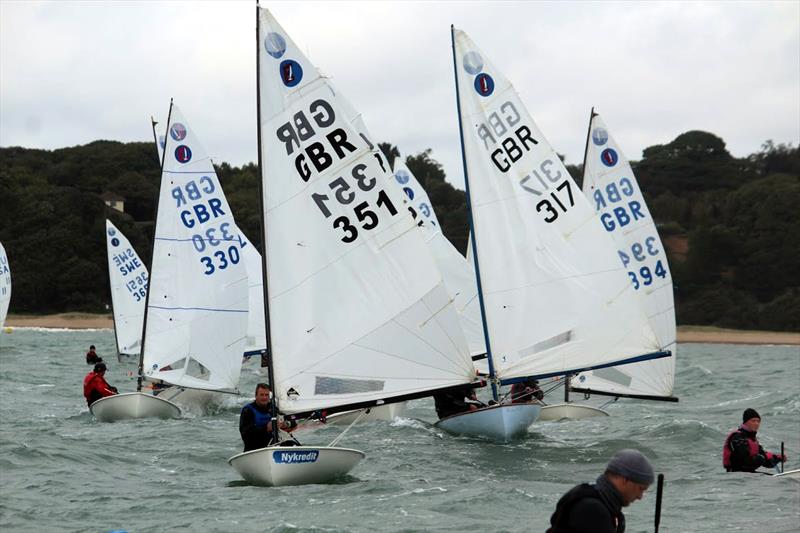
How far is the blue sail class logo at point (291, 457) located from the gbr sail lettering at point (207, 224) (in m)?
9.87

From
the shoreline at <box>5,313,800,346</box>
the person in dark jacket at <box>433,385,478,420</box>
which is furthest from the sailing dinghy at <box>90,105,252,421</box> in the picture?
the shoreline at <box>5,313,800,346</box>

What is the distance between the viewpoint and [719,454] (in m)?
16.6

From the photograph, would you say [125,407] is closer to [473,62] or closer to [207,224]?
[207,224]

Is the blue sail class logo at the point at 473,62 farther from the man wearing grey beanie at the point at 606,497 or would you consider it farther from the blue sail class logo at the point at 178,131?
the man wearing grey beanie at the point at 606,497

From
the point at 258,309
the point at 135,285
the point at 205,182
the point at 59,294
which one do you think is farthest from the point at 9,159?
the point at 205,182

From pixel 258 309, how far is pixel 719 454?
14236 millimetres

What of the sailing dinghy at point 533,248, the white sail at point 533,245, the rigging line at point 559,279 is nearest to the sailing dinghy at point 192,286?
the sailing dinghy at point 533,248

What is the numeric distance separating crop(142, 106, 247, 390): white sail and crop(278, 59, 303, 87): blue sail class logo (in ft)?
27.2

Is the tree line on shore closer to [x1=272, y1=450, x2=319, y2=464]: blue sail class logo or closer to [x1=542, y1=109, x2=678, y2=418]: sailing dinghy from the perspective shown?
[x1=542, y1=109, x2=678, y2=418]: sailing dinghy

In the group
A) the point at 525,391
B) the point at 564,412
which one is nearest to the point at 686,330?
the point at 564,412

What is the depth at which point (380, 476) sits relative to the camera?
1393 cm

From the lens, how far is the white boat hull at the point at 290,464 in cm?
1244

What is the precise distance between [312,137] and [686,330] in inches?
2377

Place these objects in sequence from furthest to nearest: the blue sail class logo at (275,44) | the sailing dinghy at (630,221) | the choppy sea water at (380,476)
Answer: the sailing dinghy at (630,221) < the blue sail class logo at (275,44) < the choppy sea water at (380,476)
